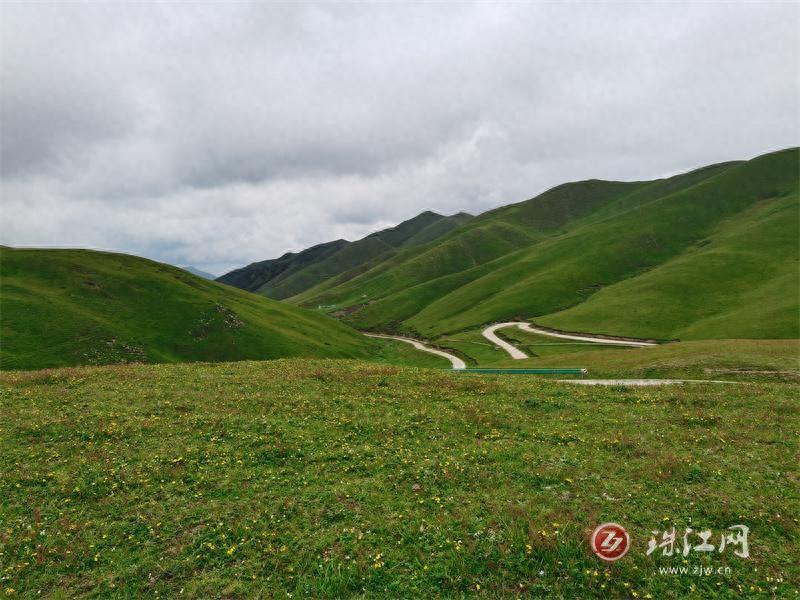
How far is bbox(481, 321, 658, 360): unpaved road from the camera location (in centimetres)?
9606

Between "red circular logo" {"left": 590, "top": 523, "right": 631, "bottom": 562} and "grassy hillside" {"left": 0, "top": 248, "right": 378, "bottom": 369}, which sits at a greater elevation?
"grassy hillside" {"left": 0, "top": 248, "right": 378, "bottom": 369}

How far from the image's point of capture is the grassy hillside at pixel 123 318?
66.8m

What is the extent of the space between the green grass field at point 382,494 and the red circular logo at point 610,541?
386mm

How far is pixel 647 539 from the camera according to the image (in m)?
13.1

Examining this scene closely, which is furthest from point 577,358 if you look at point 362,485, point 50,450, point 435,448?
point 50,450

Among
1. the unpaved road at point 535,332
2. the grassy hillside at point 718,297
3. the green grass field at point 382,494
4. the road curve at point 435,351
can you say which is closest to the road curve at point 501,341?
the unpaved road at point 535,332

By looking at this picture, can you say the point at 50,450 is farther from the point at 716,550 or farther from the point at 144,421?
the point at 716,550

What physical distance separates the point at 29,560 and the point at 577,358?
63344 millimetres

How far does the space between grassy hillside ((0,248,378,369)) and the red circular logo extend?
75.3m

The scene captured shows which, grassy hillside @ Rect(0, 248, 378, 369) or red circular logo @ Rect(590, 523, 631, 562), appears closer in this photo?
red circular logo @ Rect(590, 523, 631, 562)

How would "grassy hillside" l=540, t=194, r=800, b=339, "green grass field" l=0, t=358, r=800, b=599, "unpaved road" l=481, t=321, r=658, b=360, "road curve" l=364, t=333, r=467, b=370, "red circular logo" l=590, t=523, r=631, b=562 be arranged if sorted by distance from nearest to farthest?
1. "green grass field" l=0, t=358, r=800, b=599
2. "red circular logo" l=590, t=523, r=631, b=562
3. "grassy hillside" l=540, t=194, r=800, b=339
4. "unpaved road" l=481, t=321, r=658, b=360
5. "road curve" l=364, t=333, r=467, b=370

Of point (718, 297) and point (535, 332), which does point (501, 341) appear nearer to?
point (535, 332)

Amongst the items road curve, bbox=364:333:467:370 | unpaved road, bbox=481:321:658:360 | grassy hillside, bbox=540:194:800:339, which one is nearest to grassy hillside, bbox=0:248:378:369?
road curve, bbox=364:333:467:370

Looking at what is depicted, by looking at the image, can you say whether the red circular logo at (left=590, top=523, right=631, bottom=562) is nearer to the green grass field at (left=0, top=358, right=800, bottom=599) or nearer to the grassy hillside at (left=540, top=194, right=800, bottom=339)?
the green grass field at (left=0, top=358, right=800, bottom=599)
